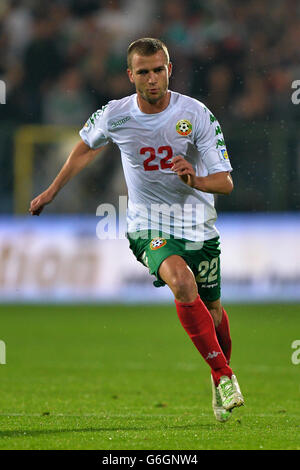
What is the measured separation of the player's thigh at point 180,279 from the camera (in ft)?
19.7

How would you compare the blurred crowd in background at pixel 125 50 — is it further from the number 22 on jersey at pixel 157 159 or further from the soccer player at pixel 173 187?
the number 22 on jersey at pixel 157 159

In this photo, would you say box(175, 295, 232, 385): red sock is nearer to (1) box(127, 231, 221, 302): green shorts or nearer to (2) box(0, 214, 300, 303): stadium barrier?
(1) box(127, 231, 221, 302): green shorts

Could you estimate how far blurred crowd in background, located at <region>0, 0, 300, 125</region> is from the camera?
15.1 m

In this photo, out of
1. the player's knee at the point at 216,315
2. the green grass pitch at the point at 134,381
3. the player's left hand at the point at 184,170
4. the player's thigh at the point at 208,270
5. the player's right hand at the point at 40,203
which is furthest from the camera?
the player's knee at the point at 216,315

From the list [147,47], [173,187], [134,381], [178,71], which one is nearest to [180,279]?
[173,187]

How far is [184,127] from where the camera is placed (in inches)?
247

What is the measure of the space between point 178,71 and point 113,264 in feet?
10.1

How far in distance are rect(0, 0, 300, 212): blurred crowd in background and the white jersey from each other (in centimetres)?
781

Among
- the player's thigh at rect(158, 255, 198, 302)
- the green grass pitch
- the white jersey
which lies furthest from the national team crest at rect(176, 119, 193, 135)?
the green grass pitch

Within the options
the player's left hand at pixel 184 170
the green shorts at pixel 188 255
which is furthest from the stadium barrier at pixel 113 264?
the player's left hand at pixel 184 170

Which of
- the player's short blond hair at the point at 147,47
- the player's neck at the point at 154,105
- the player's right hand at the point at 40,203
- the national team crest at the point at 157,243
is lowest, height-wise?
the national team crest at the point at 157,243

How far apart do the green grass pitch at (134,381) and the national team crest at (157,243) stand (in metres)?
1.11

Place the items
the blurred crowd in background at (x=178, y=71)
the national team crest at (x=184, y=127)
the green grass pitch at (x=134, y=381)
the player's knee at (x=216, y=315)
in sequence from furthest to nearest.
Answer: the blurred crowd in background at (x=178, y=71), the player's knee at (x=216, y=315), the national team crest at (x=184, y=127), the green grass pitch at (x=134, y=381)

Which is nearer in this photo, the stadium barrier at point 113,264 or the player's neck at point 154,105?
the player's neck at point 154,105
